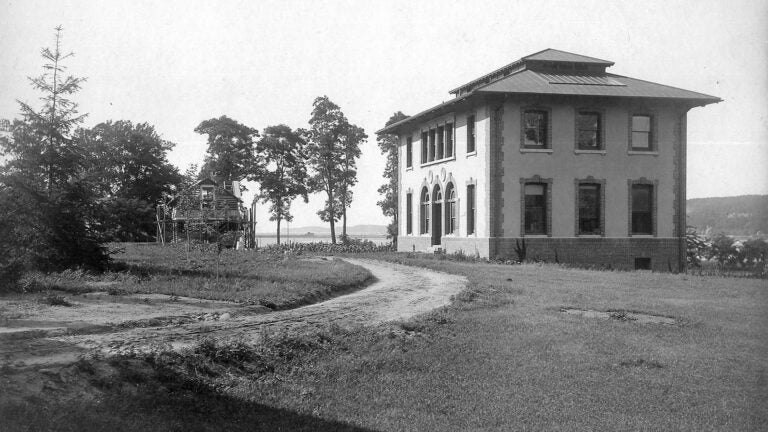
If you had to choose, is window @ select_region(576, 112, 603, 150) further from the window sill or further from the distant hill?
the window sill

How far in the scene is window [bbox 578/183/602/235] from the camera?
91.4 ft

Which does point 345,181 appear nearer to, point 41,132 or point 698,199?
point 698,199

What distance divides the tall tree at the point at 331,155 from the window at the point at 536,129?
24246mm

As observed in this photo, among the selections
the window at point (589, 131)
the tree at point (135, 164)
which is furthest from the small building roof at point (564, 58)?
the tree at point (135, 164)

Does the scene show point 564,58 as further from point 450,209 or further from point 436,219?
point 436,219

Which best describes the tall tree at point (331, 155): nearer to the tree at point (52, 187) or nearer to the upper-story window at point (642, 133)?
the upper-story window at point (642, 133)

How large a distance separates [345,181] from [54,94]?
34.6 meters

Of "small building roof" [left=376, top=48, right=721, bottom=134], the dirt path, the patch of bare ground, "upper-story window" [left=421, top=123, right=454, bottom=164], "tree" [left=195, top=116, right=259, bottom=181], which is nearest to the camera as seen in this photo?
the dirt path

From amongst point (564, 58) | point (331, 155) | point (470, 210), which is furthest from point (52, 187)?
point (331, 155)

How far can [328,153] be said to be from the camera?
49.2 metres

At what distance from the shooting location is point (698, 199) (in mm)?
29547

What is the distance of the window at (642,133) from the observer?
28.2 m

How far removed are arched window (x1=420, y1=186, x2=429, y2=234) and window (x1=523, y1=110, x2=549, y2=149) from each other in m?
8.20

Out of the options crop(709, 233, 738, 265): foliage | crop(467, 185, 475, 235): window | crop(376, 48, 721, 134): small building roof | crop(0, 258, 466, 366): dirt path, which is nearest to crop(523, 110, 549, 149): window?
crop(376, 48, 721, 134): small building roof
